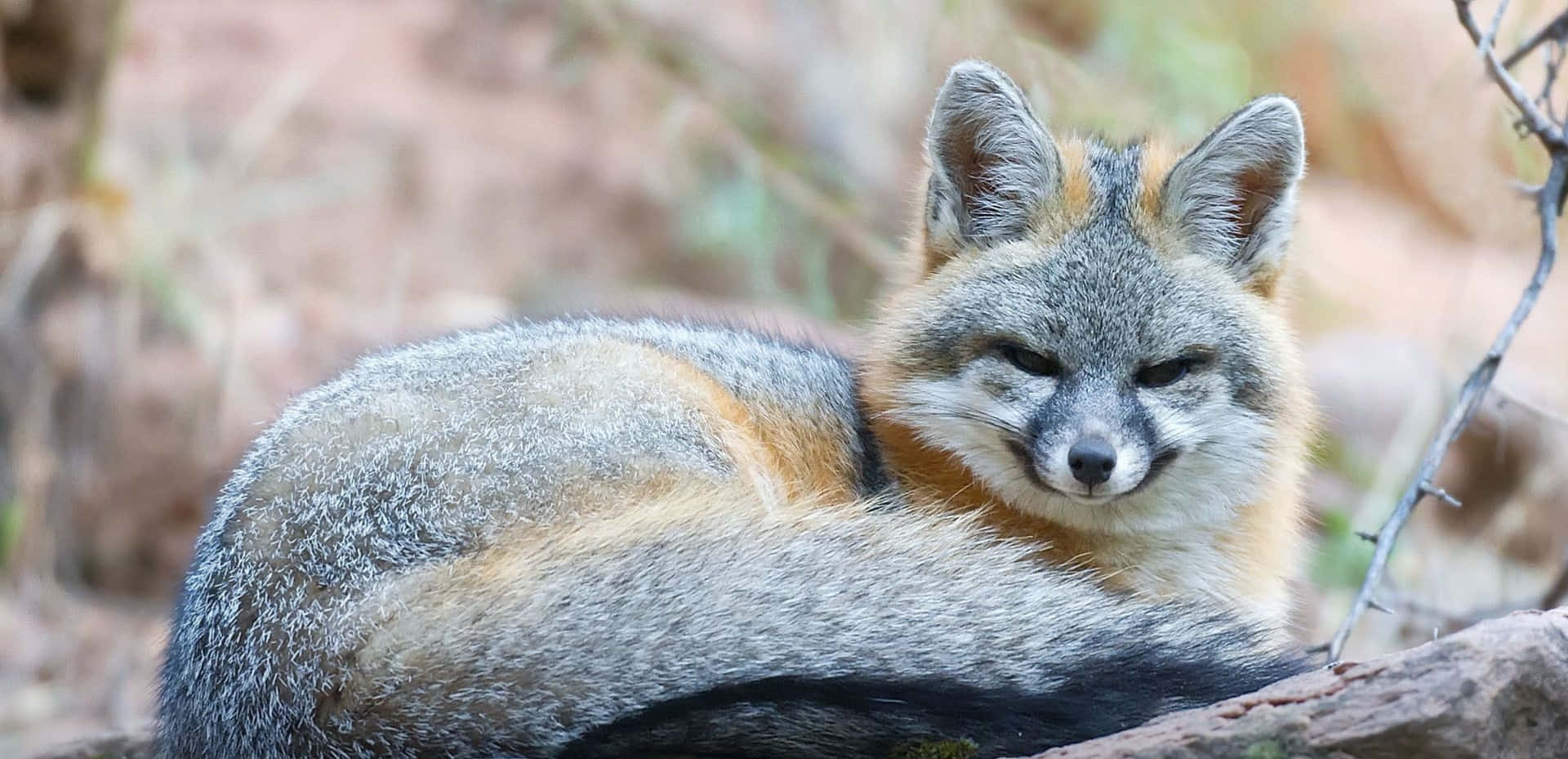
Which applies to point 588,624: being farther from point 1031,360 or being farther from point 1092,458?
point 1031,360

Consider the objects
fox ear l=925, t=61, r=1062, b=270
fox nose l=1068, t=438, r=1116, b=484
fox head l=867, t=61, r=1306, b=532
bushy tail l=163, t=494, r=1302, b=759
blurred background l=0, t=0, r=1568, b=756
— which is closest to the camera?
bushy tail l=163, t=494, r=1302, b=759

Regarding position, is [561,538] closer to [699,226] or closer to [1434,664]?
[1434,664]

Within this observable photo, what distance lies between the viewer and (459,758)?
2.50 meters

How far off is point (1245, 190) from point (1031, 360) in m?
0.73

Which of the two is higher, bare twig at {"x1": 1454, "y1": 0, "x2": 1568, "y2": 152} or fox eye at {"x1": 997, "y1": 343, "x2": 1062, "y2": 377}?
bare twig at {"x1": 1454, "y1": 0, "x2": 1568, "y2": 152}

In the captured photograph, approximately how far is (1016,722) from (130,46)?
7713 mm

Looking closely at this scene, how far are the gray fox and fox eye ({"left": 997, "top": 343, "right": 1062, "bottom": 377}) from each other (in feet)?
0.04

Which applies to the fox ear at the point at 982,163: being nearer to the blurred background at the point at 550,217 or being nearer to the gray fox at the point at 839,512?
the gray fox at the point at 839,512

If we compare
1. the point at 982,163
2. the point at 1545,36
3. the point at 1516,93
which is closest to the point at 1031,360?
the point at 982,163

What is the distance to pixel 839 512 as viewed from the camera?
2.96 metres

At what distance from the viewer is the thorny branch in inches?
130

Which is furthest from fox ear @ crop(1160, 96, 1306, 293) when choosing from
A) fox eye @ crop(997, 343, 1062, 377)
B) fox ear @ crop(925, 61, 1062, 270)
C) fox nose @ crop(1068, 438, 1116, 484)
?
fox nose @ crop(1068, 438, 1116, 484)

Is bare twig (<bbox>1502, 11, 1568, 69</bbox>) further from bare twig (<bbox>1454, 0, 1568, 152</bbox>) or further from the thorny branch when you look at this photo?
bare twig (<bbox>1454, 0, 1568, 152</bbox>)

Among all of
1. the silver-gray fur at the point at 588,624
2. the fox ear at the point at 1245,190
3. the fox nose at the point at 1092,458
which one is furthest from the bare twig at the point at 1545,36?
the silver-gray fur at the point at 588,624
